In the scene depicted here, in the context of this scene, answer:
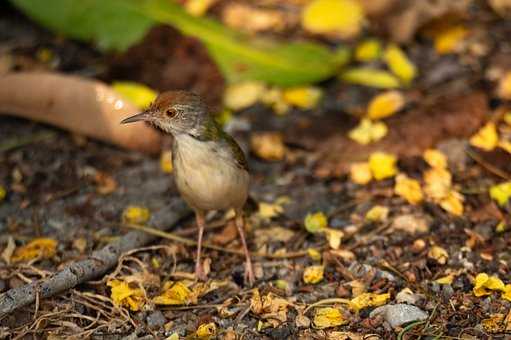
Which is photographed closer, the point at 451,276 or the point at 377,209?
the point at 451,276

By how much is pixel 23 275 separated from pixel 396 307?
230 centimetres

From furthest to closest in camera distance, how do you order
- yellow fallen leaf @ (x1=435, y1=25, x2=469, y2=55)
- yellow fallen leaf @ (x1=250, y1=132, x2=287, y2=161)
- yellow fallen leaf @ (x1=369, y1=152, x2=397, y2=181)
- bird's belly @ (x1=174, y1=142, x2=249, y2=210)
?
yellow fallen leaf @ (x1=435, y1=25, x2=469, y2=55) < yellow fallen leaf @ (x1=250, y1=132, x2=287, y2=161) < yellow fallen leaf @ (x1=369, y1=152, x2=397, y2=181) < bird's belly @ (x1=174, y1=142, x2=249, y2=210)

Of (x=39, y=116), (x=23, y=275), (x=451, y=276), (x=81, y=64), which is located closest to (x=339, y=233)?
(x=451, y=276)

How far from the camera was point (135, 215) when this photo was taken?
19.5ft

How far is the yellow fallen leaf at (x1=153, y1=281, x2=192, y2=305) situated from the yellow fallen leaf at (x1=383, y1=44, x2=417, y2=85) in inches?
128

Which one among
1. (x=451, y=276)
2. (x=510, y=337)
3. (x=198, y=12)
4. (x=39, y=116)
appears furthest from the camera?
(x=198, y=12)

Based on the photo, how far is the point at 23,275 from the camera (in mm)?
5203

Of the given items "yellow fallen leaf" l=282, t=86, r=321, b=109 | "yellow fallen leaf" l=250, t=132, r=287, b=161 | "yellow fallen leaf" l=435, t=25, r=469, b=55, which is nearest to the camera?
"yellow fallen leaf" l=250, t=132, r=287, b=161

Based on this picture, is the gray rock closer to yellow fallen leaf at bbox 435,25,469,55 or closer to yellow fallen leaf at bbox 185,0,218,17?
yellow fallen leaf at bbox 435,25,469,55

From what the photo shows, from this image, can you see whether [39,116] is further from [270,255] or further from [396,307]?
[396,307]

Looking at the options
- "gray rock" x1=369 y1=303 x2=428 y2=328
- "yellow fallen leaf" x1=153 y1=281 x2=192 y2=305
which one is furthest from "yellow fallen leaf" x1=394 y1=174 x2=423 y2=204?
"yellow fallen leaf" x1=153 y1=281 x2=192 y2=305

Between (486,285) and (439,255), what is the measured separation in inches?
18.1

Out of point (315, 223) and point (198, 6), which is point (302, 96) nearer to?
point (198, 6)

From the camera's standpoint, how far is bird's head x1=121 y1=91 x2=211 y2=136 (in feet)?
17.5
